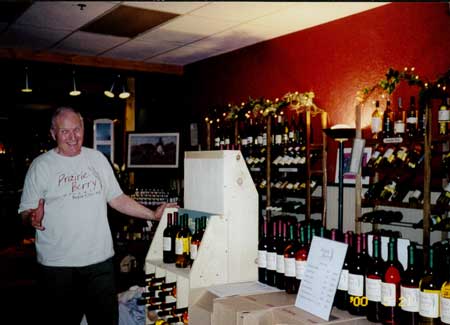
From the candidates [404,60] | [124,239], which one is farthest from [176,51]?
[404,60]

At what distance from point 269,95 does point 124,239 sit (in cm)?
243

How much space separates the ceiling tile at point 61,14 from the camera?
465 centimetres

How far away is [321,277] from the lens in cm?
227

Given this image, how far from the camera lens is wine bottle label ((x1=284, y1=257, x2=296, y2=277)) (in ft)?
8.27

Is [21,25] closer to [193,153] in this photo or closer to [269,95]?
[269,95]

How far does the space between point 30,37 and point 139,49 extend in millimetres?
1362

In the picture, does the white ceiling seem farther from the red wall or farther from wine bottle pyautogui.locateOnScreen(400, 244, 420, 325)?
wine bottle pyautogui.locateOnScreen(400, 244, 420, 325)

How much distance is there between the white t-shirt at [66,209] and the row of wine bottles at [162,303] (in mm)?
342

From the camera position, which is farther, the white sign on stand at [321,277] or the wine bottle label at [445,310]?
the white sign on stand at [321,277]

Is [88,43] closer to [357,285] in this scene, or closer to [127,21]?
[127,21]

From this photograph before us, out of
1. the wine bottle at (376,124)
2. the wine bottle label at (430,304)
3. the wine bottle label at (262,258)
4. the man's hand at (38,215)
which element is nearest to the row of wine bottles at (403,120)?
the wine bottle at (376,124)

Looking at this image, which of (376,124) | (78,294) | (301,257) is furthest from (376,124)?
(78,294)

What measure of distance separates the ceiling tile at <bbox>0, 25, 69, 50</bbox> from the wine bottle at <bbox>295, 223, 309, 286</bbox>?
423 cm

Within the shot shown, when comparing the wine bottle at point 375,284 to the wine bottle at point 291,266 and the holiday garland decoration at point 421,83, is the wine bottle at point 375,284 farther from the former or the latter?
the holiday garland decoration at point 421,83
